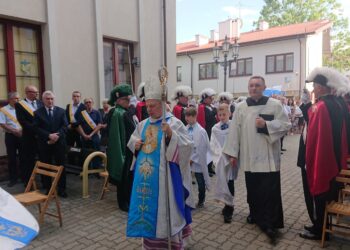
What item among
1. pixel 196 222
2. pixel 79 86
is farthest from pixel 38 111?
pixel 196 222

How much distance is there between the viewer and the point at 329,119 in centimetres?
356

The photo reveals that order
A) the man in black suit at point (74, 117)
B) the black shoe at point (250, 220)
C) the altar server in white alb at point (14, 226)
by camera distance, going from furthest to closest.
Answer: the man in black suit at point (74, 117) → the black shoe at point (250, 220) → the altar server in white alb at point (14, 226)

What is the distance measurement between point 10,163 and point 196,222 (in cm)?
414

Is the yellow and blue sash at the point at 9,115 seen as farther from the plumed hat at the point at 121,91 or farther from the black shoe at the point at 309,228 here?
the black shoe at the point at 309,228

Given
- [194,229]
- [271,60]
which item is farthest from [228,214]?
[271,60]

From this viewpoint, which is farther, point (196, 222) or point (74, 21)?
point (74, 21)

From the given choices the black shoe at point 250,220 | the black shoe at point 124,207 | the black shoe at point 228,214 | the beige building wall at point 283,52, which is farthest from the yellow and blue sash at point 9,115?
the beige building wall at point 283,52

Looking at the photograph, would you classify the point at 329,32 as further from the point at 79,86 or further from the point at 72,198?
the point at 72,198

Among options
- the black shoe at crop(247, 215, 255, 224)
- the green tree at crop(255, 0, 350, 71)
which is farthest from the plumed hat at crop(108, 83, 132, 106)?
the green tree at crop(255, 0, 350, 71)

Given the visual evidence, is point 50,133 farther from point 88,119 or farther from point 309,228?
point 309,228

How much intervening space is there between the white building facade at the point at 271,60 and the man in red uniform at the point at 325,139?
17.8m

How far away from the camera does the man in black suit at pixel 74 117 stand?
697 cm

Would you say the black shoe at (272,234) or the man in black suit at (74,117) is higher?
the man in black suit at (74,117)

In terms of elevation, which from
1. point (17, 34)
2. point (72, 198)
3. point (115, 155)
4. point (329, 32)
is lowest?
point (72, 198)
